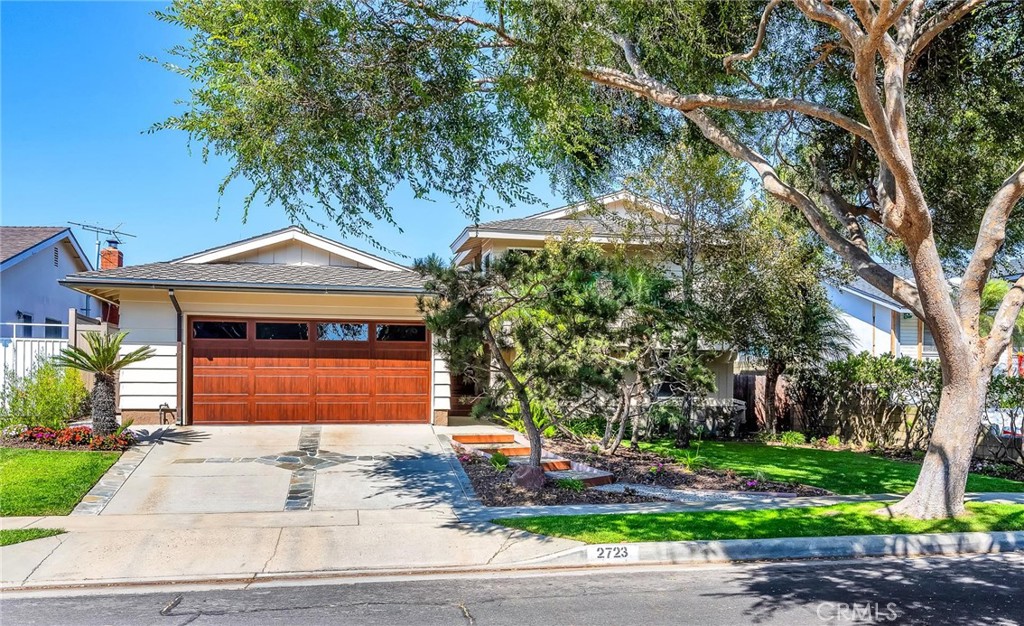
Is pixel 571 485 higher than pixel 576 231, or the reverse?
pixel 576 231

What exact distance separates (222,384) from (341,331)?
2.63 metres

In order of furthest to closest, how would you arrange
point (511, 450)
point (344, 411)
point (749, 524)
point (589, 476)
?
point (344, 411)
point (511, 450)
point (589, 476)
point (749, 524)

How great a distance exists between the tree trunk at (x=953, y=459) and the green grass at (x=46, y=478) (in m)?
10.5

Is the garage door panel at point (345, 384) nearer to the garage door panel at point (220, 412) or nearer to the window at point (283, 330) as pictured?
the window at point (283, 330)

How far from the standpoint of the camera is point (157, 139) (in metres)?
9.68

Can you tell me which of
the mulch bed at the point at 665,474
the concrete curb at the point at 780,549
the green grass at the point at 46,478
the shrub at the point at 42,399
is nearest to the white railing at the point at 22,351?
the shrub at the point at 42,399

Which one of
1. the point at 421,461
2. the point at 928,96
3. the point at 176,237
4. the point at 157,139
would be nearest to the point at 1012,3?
the point at 928,96

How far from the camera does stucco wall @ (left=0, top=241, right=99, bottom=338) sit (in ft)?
63.5

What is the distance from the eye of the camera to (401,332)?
619 inches

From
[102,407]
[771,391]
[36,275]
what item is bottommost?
[771,391]

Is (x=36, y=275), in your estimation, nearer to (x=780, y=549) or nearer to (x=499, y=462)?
(x=499, y=462)

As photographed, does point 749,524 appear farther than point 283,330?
No

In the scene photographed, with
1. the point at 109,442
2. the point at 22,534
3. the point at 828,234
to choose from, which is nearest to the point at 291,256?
the point at 109,442

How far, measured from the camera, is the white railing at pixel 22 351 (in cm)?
1442
